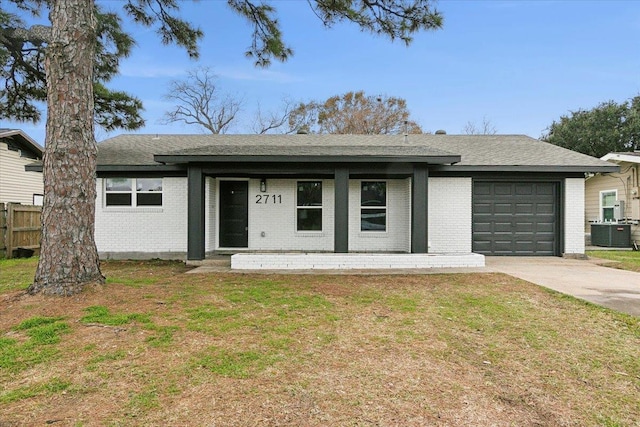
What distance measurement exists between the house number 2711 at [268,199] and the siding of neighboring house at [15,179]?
1187cm

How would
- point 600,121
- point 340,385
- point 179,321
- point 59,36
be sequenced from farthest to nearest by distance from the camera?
point 600,121, point 59,36, point 179,321, point 340,385

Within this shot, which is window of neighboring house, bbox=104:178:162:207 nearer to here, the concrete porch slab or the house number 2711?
the house number 2711

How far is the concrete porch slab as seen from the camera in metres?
8.41

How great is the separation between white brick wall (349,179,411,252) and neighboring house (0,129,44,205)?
13703 millimetres

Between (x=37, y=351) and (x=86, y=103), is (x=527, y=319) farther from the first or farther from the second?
(x=86, y=103)

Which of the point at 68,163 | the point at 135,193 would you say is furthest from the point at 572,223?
the point at 135,193

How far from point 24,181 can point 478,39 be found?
2104 cm

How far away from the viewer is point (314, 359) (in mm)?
3422

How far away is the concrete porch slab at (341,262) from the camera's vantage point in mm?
8414

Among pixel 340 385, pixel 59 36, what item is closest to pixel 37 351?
pixel 340 385

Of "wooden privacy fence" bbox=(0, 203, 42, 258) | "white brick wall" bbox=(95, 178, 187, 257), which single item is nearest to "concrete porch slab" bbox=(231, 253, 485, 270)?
"white brick wall" bbox=(95, 178, 187, 257)

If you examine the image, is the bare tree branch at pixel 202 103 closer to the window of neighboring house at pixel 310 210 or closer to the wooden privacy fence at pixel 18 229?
the wooden privacy fence at pixel 18 229

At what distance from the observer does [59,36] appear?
17.9ft

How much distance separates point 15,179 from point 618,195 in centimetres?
2511
